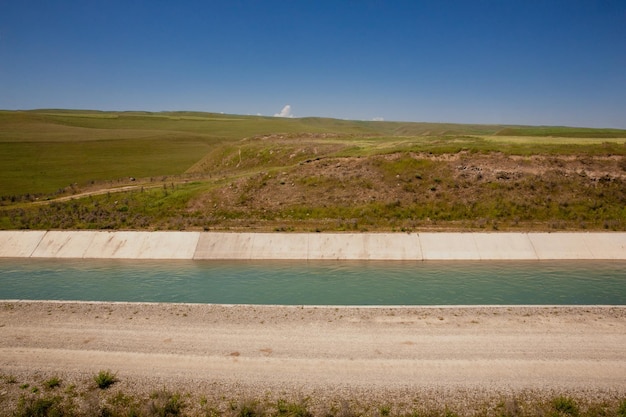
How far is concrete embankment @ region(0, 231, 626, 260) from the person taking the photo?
1324 inches

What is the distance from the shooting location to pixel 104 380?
14805mm

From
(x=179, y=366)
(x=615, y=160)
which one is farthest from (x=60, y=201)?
(x=615, y=160)

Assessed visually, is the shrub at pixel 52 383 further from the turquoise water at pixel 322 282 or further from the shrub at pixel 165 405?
the turquoise water at pixel 322 282

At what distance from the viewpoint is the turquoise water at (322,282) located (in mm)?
25062

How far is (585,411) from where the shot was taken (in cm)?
1302

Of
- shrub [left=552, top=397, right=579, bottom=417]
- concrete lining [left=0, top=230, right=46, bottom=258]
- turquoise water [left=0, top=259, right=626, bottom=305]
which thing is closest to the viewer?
shrub [left=552, top=397, right=579, bottom=417]

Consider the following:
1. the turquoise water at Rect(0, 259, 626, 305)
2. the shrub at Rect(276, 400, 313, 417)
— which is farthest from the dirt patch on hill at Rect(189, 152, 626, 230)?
the shrub at Rect(276, 400, 313, 417)

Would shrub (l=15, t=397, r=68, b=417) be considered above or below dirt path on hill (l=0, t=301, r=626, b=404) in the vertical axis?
below

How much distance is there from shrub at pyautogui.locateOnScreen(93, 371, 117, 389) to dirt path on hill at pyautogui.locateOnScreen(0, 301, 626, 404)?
24.0 inches

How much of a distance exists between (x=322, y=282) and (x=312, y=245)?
24.2 feet

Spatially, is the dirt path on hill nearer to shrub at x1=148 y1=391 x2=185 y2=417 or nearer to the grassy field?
the grassy field

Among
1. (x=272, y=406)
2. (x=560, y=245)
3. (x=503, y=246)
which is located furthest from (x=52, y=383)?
(x=560, y=245)

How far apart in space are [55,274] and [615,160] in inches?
2286

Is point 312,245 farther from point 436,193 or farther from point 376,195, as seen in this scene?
point 436,193
